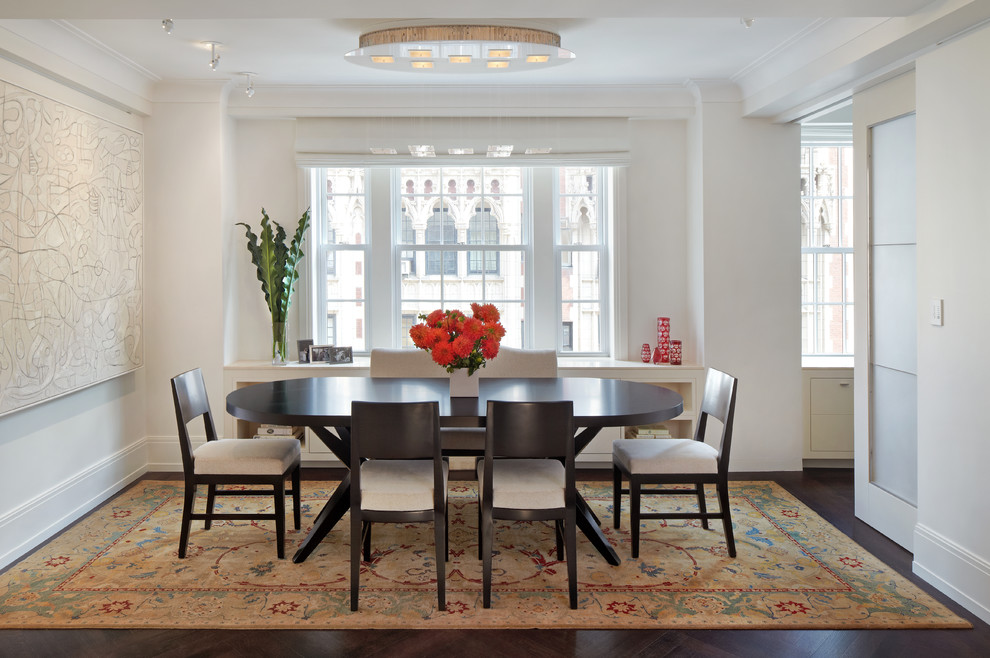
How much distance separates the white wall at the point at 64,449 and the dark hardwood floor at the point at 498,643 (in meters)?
1.06

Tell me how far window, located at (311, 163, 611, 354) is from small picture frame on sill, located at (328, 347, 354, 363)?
1.15ft

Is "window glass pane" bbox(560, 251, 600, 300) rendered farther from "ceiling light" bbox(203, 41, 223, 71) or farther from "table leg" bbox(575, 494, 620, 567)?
"ceiling light" bbox(203, 41, 223, 71)

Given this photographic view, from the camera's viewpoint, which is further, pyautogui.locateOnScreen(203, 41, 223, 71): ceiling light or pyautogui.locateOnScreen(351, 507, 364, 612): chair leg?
pyautogui.locateOnScreen(203, 41, 223, 71): ceiling light

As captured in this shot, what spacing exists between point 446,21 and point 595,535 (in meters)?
2.75

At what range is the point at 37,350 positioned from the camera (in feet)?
13.0

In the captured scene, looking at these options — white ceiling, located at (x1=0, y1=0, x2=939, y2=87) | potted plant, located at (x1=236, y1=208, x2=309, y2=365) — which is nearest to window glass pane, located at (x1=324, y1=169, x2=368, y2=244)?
potted plant, located at (x1=236, y1=208, x2=309, y2=365)

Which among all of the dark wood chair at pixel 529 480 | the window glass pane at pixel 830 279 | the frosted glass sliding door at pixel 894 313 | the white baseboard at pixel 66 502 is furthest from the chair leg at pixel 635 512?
the window glass pane at pixel 830 279

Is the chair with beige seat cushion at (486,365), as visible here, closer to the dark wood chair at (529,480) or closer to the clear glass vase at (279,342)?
the clear glass vase at (279,342)

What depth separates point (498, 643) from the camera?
115 inches

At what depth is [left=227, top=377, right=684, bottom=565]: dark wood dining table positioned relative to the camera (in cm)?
339

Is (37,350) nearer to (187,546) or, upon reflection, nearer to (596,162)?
(187,546)

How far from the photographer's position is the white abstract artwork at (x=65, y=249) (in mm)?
3762

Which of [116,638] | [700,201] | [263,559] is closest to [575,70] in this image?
[700,201]

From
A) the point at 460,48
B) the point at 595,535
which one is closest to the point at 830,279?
the point at 595,535
